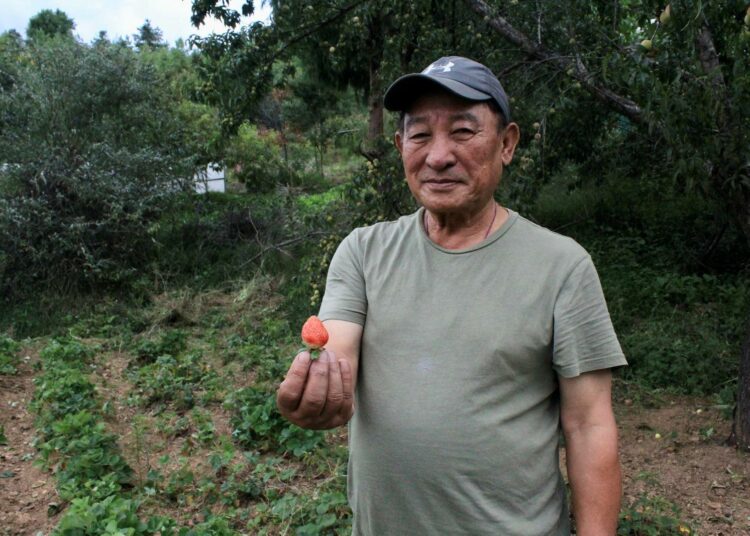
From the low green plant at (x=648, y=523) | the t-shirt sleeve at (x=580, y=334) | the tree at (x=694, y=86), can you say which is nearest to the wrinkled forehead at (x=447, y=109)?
the t-shirt sleeve at (x=580, y=334)

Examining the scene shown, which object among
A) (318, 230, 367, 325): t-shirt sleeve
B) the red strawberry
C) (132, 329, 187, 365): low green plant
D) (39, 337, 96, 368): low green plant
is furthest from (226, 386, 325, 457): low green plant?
the red strawberry

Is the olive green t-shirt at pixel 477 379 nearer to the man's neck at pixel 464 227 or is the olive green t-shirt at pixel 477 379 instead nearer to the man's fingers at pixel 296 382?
the man's neck at pixel 464 227

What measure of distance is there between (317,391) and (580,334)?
586 mm

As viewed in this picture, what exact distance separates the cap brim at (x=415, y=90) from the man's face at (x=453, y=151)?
0.02 m

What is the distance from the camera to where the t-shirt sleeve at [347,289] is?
5.53 ft

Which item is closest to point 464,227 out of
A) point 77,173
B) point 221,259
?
point 77,173

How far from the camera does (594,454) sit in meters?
1.60

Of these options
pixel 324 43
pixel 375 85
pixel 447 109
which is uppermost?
pixel 324 43

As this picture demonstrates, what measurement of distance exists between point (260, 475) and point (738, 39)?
3.61 metres

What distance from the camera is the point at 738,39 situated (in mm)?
3500

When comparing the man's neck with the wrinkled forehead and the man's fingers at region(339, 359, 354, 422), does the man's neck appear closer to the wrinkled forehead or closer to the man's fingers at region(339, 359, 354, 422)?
the wrinkled forehead

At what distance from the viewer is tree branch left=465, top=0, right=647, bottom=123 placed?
16.3 feet

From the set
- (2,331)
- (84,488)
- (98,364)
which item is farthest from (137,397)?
(2,331)

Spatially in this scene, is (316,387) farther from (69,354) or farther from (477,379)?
(69,354)
